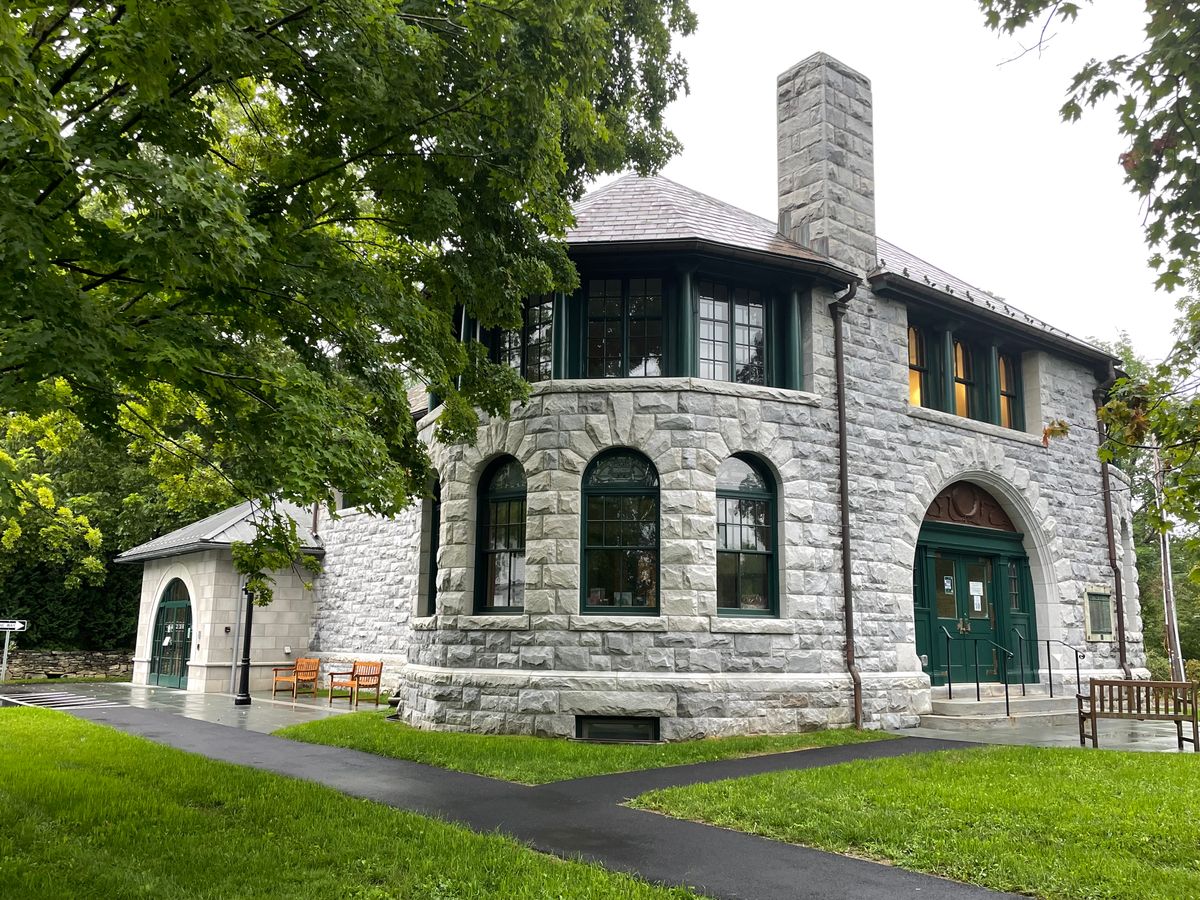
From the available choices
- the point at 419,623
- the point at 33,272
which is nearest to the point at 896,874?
the point at 33,272

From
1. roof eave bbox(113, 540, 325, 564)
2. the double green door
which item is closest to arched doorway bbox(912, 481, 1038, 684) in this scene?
the double green door

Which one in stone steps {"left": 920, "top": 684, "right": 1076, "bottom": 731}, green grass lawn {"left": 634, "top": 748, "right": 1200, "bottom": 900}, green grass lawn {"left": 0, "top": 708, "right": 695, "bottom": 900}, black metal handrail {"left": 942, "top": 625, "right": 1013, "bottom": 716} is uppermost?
black metal handrail {"left": 942, "top": 625, "right": 1013, "bottom": 716}

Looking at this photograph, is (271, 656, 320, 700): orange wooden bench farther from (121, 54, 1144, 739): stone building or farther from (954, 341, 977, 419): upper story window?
(954, 341, 977, 419): upper story window

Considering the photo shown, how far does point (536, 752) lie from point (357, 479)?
495cm

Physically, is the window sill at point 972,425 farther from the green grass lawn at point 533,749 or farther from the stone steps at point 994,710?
the green grass lawn at point 533,749

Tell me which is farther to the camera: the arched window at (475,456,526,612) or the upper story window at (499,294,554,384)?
the upper story window at (499,294,554,384)

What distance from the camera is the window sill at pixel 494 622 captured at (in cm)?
1242

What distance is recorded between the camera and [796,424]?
1332 centimetres

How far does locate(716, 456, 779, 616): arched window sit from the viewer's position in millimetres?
12750

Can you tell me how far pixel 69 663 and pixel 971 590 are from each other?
996 inches

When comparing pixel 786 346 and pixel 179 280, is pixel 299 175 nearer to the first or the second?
pixel 179 280

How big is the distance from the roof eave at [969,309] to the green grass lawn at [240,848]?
34.9ft

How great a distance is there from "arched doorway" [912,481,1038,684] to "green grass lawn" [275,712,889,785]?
11.2 ft

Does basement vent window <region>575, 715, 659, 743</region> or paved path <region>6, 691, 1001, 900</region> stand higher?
basement vent window <region>575, 715, 659, 743</region>
